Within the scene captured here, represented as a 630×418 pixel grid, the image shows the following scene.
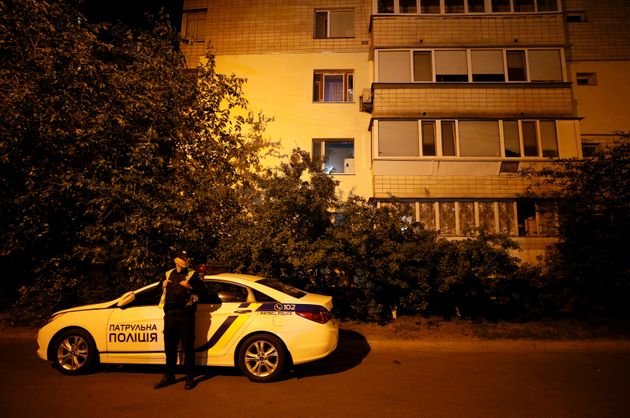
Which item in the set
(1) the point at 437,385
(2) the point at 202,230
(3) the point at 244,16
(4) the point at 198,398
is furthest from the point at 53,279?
(3) the point at 244,16

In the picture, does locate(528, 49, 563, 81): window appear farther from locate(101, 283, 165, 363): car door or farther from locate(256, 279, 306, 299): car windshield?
locate(101, 283, 165, 363): car door

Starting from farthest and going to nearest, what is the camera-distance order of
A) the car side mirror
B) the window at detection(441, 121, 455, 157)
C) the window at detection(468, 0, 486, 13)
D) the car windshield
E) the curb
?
the window at detection(468, 0, 486, 13), the window at detection(441, 121, 455, 157), the curb, the car windshield, the car side mirror

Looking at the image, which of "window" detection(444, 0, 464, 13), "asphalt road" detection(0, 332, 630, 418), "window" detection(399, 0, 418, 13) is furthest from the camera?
"window" detection(399, 0, 418, 13)

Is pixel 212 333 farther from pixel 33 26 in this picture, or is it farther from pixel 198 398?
pixel 33 26

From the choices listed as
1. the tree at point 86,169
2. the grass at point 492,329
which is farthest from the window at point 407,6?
the grass at point 492,329

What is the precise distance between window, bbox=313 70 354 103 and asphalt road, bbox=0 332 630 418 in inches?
454

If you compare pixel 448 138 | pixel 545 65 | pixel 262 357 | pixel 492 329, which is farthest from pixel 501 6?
pixel 262 357

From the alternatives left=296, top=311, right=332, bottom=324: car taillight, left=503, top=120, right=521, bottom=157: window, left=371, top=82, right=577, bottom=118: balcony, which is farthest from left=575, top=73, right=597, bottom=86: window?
left=296, top=311, right=332, bottom=324: car taillight

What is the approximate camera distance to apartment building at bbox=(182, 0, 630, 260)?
13.1 meters

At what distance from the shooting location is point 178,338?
486 centimetres

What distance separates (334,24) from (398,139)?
20.5 feet

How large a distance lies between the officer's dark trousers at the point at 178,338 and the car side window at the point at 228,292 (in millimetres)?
584

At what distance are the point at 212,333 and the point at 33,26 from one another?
760 cm

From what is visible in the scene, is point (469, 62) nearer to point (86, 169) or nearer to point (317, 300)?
point (317, 300)
